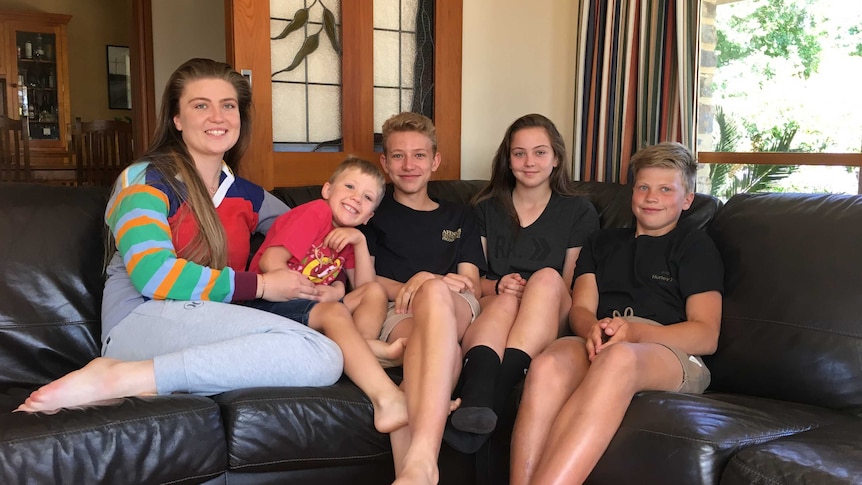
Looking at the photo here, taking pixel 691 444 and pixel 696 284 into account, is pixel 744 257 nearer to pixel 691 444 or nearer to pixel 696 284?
pixel 696 284

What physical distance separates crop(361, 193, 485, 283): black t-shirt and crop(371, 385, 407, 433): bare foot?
644mm

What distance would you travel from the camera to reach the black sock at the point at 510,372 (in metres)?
1.84

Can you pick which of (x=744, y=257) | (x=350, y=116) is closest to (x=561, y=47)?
(x=350, y=116)

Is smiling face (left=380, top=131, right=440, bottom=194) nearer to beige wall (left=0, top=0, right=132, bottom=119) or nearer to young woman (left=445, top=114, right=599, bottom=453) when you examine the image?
young woman (left=445, top=114, right=599, bottom=453)

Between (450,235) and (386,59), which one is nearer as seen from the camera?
(450,235)

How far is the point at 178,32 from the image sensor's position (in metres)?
5.05

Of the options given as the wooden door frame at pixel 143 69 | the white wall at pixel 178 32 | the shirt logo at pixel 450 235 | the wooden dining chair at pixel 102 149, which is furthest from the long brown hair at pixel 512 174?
the wooden dining chair at pixel 102 149

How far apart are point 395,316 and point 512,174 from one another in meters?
0.79

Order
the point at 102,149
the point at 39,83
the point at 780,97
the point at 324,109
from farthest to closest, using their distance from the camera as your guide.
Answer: the point at 39,83 < the point at 102,149 < the point at 324,109 < the point at 780,97

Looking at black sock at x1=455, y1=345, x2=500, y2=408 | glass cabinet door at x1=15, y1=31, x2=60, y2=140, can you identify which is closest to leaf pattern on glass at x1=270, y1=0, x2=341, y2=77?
black sock at x1=455, y1=345, x2=500, y2=408

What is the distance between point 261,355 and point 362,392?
267mm

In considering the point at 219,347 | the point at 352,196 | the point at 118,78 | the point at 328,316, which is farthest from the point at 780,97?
the point at 118,78

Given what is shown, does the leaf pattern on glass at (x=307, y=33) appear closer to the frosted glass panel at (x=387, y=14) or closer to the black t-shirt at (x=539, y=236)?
the frosted glass panel at (x=387, y=14)

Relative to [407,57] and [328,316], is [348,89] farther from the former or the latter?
[328,316]
